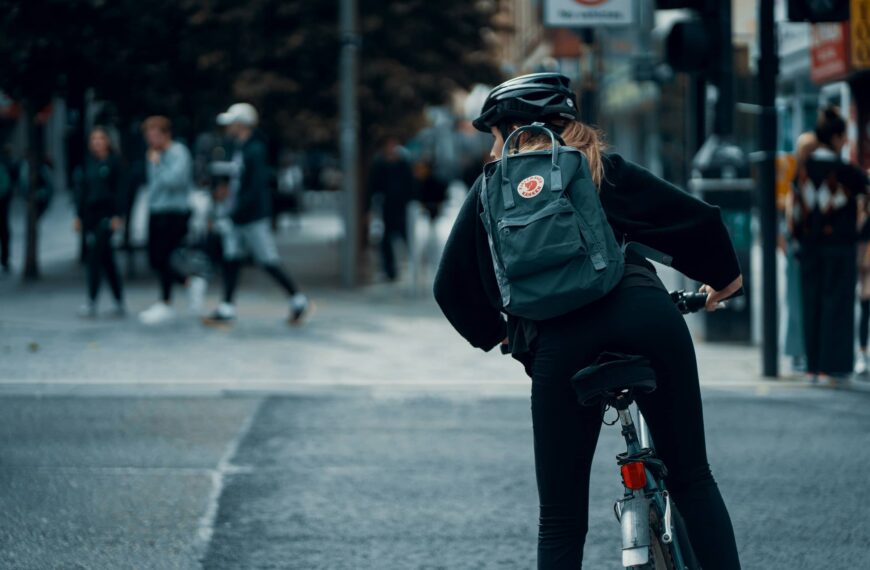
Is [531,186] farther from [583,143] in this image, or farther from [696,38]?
[696,38]

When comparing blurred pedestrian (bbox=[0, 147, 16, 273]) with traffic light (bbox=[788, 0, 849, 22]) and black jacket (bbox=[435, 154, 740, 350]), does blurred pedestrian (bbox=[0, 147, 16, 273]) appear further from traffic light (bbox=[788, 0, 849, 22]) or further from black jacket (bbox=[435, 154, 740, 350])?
black jacket (bbox=[435, 154, 740, 350])

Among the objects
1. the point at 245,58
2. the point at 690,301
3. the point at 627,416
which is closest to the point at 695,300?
the point at 690,301

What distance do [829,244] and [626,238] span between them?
Result: 6114mm

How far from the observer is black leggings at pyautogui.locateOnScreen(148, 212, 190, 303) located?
1362cm

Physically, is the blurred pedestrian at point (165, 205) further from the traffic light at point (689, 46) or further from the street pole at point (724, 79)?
the traffic light at point (689, 46)

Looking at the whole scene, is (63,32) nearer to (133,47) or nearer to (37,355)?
(133,47)

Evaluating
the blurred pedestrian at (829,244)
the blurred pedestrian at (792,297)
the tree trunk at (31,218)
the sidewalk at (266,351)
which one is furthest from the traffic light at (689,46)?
the tree trunk at (31,218)

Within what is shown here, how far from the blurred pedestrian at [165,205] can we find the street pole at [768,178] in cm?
556

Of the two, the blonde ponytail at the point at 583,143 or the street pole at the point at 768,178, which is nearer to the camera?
the blonde ponytail at the point at 583,143

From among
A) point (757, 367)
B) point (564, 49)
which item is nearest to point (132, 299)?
point (564, 49)

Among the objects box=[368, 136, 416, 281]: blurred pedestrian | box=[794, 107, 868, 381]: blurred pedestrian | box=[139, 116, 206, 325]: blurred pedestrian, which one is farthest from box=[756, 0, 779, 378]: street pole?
box=[368, 136, 416, 281]: blurred pedestrian

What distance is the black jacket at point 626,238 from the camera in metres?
3.80

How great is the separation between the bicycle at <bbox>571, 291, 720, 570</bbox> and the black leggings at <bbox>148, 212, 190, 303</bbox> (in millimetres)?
10133

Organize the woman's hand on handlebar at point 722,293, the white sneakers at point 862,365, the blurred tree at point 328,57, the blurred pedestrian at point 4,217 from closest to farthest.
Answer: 1. the woman's hand on handlebar at point 722,293
2. the white sneakers at point 862,365
3. the blurred tree at point 328,57
4. the blurred pedestrian at point 4,217
